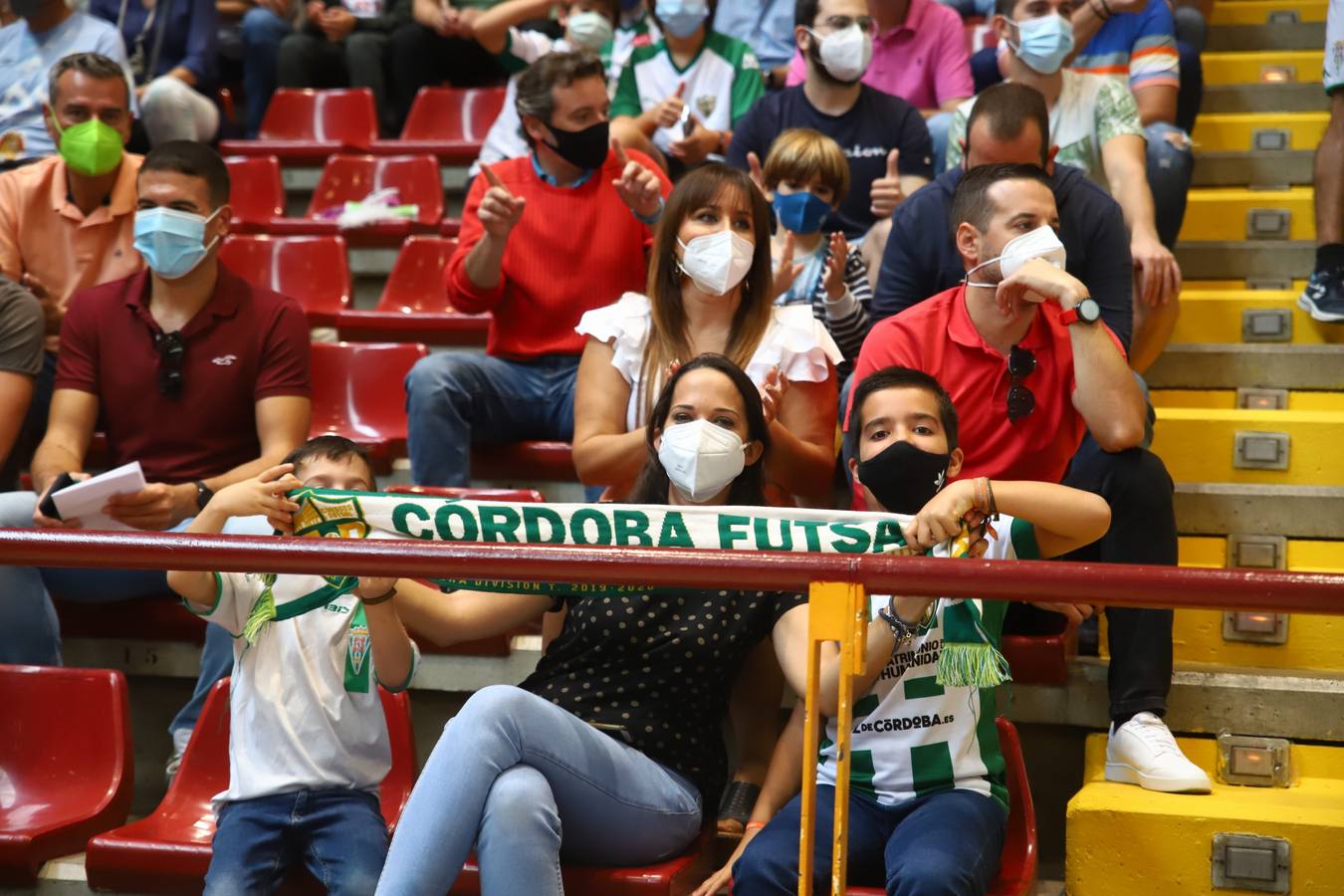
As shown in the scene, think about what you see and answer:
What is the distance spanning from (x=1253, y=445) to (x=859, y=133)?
1.51 m

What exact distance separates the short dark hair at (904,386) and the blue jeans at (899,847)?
0.63 metres

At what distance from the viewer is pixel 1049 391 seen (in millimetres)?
3156

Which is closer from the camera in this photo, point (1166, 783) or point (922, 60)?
point (1166, 783)

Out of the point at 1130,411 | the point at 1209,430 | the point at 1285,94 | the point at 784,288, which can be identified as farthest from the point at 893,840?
the point at 1285,94

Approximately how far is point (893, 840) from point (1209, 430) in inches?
73.5

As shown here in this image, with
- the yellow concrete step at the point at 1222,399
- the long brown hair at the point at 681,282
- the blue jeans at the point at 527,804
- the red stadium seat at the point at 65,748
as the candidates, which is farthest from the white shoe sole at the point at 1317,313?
the red stadium seat at the point at 65,748

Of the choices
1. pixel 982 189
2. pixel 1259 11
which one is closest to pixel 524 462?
pixel 982 189

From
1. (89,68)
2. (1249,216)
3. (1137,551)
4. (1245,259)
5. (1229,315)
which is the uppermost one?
(89,68)

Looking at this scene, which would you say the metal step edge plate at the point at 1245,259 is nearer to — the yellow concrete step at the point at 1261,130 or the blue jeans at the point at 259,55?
the yellow concrete step at the point at 1261,130

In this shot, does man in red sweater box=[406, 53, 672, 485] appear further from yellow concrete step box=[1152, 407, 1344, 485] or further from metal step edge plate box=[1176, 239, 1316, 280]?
metal step edge plate box=[1176, 239, 1316, 280]

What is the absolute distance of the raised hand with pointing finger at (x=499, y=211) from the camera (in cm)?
392

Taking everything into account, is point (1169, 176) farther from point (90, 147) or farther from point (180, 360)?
point (90, 147)

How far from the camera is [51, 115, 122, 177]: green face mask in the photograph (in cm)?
459

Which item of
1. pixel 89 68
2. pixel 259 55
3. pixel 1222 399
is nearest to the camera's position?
pixel 1222 399
